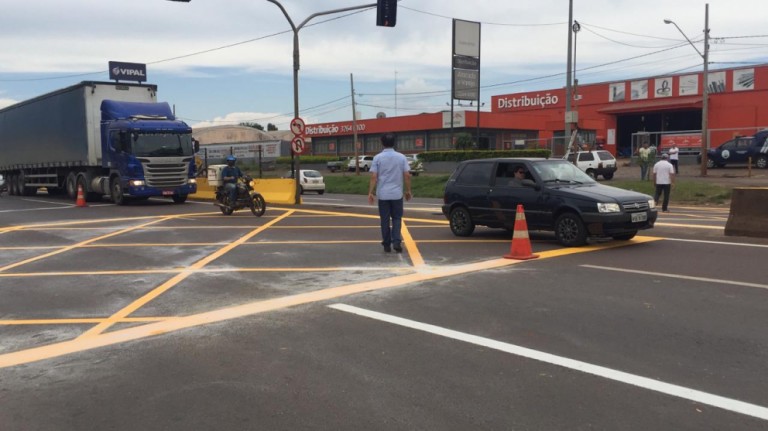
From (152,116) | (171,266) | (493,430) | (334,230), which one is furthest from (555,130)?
(493,430)

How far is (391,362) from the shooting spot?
4.77 metres

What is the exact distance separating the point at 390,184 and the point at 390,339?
191 inches

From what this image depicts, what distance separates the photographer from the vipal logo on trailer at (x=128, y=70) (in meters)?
44.3

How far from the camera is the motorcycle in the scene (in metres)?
17.6

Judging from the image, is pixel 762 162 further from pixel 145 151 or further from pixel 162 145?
pixel 145 151

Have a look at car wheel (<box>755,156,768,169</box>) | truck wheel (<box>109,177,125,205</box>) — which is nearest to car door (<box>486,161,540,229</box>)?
truck wheel (<box>109,177,125,205</box>)

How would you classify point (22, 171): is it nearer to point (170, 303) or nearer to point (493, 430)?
point (170, 303)

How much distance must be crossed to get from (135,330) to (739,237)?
10311 millimetres

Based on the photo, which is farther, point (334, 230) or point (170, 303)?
point (334, 230)

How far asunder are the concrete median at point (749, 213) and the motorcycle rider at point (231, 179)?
1225 centimetres

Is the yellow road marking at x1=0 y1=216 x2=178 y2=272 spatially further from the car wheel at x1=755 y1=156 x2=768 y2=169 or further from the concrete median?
the car wheel at x1=755 y1=156 x2=768 y2=169

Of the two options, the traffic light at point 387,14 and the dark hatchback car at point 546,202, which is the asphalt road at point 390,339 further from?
the traffic light at point 387,14

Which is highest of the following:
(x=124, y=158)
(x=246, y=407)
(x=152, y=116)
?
(x=152, y=116)

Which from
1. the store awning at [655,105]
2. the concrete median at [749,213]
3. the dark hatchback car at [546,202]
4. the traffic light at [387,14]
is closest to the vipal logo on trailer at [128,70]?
the traffic light at [387,14]
